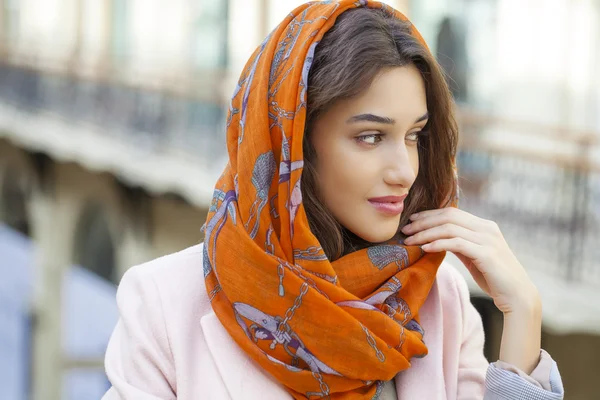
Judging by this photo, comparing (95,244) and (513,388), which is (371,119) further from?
(95,244)

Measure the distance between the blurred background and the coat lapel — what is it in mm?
2491

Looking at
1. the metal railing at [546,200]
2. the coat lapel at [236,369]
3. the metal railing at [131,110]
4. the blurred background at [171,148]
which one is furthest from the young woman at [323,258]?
the metal railing at [131,110]

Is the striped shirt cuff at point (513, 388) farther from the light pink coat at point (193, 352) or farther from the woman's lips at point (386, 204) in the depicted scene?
the woman's lips at point (386, 204)

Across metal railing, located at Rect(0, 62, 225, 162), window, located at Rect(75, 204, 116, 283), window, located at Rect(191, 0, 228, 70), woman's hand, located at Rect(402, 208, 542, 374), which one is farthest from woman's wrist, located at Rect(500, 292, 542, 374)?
window, located at Rect(75, 204, 116, 283)

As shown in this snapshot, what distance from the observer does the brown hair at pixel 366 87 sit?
5.38 feet

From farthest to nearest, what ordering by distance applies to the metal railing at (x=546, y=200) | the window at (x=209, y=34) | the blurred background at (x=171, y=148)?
the window at (x=209, y=34) < the blurred background at (x=171, y=148) < the metal railing at (x=546, y=200)

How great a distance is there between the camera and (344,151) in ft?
5.44

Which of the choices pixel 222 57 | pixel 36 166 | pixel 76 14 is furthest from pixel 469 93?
pixel 76 14

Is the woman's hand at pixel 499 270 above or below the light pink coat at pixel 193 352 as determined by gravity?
above

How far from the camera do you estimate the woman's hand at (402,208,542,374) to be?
1716 millimetres

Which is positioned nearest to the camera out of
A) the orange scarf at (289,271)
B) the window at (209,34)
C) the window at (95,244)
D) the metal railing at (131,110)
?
the orange scarf at (289,271)

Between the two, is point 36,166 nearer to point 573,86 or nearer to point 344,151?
point 573,86

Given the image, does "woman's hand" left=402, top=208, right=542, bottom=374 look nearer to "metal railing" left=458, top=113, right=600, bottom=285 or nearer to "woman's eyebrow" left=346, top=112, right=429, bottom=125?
"woman's eyebrow" left=346, top=112, right=429, bottom=125

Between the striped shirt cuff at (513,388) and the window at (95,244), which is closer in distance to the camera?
the striped shirt cuff at (513,388)
